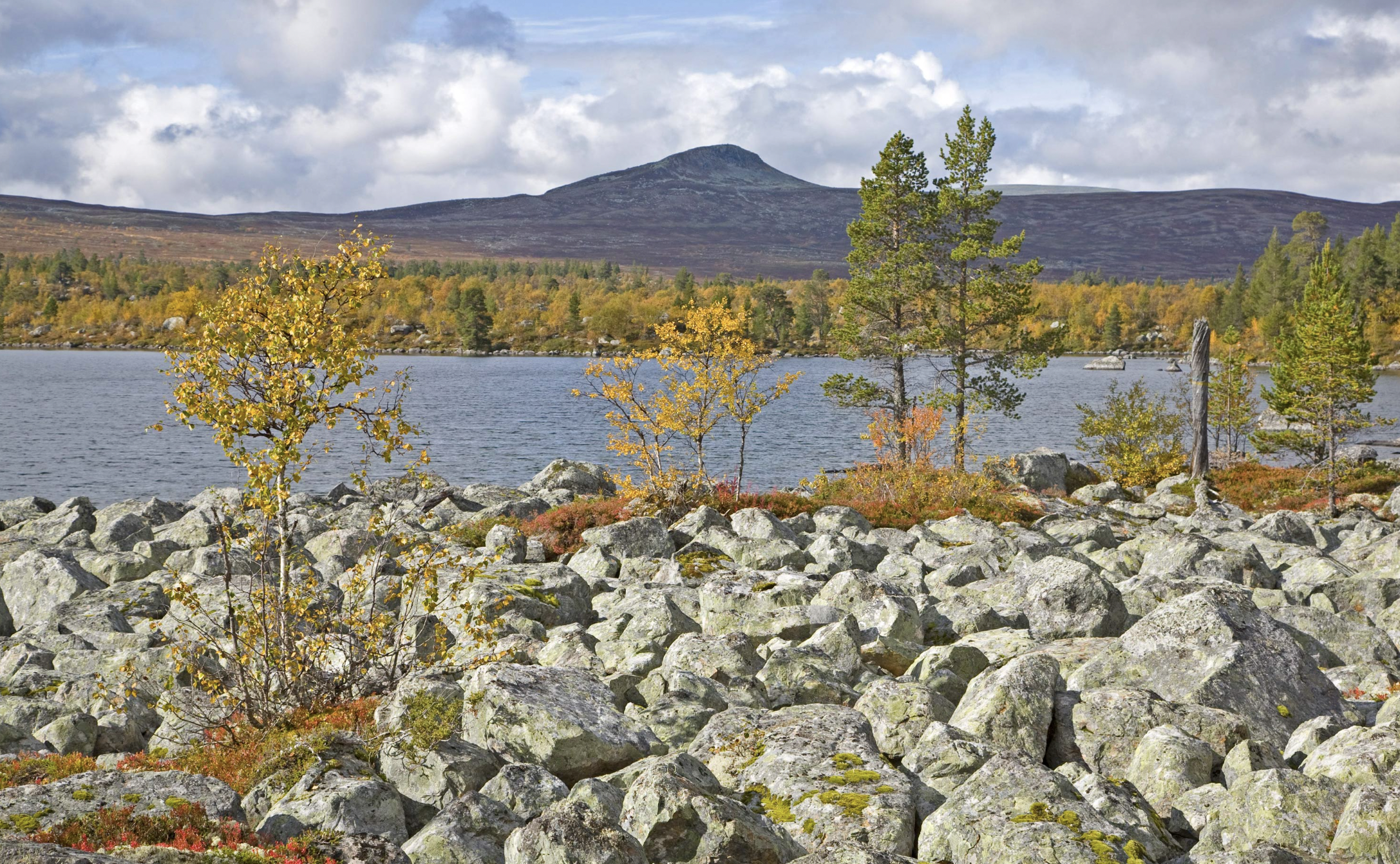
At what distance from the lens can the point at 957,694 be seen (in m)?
11.9

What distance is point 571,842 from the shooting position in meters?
7.13

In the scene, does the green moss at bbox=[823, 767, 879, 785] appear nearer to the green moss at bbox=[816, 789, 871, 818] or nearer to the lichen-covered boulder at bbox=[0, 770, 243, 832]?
the green moss at bbox=[816, 789, 871, 818]

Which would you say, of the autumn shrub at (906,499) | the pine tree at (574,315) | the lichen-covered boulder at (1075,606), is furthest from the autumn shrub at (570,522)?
the pine tree at (574,315)

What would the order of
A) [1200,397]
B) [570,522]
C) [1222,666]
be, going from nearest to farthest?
[1222,666], [570,522], [1200,397]

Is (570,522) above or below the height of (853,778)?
below

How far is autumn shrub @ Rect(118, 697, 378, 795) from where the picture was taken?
9.24 meters

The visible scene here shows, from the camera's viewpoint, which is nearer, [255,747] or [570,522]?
[255,747]

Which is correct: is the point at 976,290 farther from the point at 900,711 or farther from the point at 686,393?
the point at 900,711

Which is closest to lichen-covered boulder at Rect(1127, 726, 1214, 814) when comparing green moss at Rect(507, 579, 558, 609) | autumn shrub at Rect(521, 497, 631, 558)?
green moss at Rect(507, 579, 558, 609)

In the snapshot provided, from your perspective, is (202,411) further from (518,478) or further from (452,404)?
(452,404)

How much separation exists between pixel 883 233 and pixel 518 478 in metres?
22.2

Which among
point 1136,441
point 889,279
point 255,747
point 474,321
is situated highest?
point 889,279

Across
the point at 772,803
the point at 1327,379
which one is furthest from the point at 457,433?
the point at 772,803

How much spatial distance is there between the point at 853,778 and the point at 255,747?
6.23 meters
